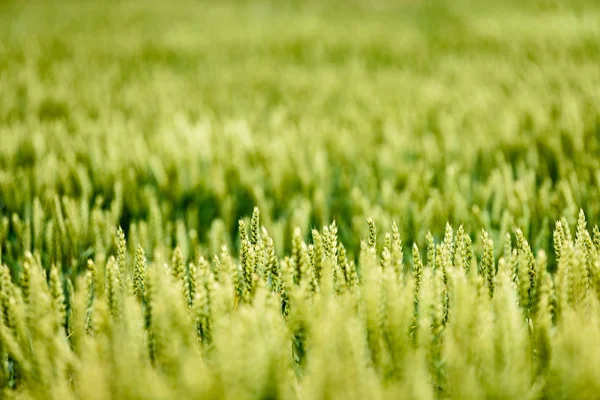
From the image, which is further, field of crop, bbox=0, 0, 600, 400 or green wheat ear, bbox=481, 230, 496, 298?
green wheat ear, bbox=481, 230, 496, 298

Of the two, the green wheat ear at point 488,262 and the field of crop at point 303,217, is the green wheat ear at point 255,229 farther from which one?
the green wheat ear at point 488,262

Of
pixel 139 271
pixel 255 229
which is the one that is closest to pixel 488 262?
pixel 255 229

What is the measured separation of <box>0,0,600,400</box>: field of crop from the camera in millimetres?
518

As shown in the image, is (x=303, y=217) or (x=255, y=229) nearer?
(x=255, y=229)

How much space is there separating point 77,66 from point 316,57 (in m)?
1.11

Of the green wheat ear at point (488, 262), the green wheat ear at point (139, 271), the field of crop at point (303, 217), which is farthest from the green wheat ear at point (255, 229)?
the green wheat ear at point (488, 262)

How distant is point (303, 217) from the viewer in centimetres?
104

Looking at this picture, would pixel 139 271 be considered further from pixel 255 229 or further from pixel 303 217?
pixel 303 217

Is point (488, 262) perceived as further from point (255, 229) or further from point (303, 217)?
point (303, 217)

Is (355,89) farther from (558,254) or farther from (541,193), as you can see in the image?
(558,254)

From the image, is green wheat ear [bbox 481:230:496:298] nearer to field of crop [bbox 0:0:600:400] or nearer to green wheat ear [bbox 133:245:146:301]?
field of crop [bbox 0:0:600:400]

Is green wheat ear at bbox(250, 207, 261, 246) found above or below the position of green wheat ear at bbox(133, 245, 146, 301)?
above

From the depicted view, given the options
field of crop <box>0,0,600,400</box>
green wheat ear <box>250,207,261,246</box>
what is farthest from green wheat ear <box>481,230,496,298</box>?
green wheat ear <box>250,207,261,246</box>

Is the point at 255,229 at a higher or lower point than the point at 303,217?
lower
